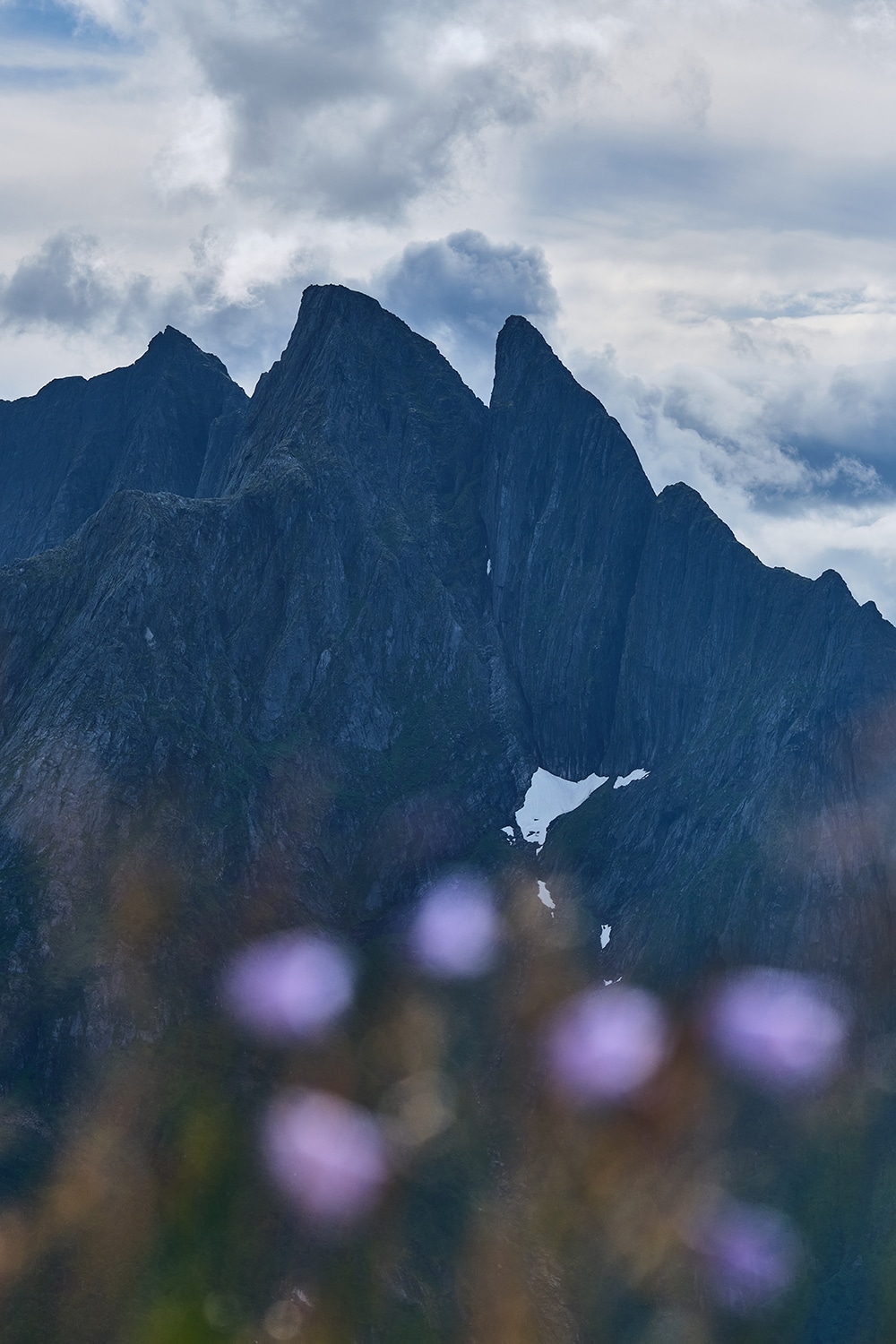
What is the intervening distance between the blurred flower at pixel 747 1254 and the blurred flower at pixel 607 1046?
23.2 m

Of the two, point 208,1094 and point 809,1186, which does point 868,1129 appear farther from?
point 208,1094

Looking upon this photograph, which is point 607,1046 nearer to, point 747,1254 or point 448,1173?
point 448,1173

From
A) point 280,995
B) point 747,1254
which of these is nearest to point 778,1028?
point 747,1254

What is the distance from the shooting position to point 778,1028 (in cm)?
18625

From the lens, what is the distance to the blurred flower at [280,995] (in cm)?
18600

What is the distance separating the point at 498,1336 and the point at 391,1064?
4708 centimetres

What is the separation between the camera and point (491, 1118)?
598ft

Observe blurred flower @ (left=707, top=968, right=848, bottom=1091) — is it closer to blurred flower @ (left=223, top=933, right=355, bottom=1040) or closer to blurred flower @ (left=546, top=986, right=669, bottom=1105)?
blurred flower @ (left=546, top=986, right=669, bottom=1105)

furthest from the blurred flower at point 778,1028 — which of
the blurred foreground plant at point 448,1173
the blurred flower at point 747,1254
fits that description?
the blurred flower at point 747,1254

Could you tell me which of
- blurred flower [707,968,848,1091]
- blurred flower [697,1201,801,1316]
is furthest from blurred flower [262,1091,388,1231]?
blurred flower [707,968,848,1091]

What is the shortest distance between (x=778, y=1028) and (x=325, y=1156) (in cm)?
6787

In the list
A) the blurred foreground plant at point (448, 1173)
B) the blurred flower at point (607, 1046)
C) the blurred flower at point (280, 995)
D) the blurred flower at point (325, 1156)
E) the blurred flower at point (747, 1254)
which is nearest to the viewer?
the blurred foreground plant at point (448, 1173)

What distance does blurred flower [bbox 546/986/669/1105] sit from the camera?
605 feet

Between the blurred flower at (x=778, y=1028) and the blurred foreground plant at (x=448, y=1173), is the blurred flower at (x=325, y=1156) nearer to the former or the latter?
the blurred foreground plant at (x=448, y=1173)
